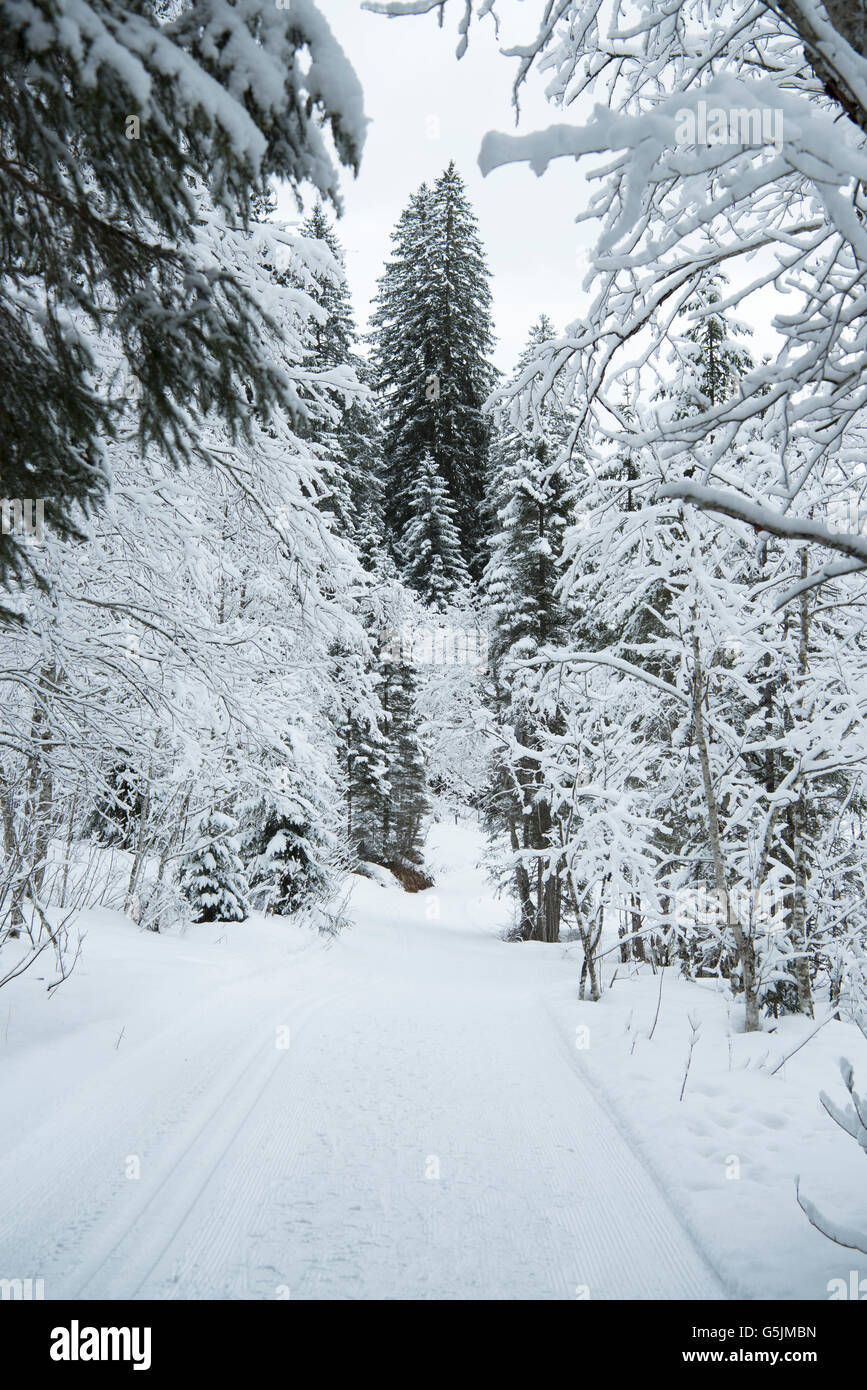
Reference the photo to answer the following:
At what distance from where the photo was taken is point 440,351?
32344 millimetres

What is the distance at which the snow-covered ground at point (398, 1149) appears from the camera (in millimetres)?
2832

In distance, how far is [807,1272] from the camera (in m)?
2.77

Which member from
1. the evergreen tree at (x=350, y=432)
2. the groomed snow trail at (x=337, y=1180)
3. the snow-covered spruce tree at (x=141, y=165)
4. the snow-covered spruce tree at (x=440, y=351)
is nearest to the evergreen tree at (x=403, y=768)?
the evergreen tree at (x=350, y=432)

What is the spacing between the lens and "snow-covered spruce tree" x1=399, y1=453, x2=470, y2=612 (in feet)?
89.4

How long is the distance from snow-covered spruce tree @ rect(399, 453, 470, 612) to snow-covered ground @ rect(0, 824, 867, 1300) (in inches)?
827

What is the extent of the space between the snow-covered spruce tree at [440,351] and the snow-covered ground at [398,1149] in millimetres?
26464

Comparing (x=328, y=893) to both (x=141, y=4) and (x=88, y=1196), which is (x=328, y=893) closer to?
(x=88, y=1196)

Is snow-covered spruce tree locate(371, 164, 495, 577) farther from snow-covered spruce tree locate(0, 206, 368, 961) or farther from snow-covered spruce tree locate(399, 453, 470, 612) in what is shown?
snow-covered spruce tree locate(0, 206, 368, 961)

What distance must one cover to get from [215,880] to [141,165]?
1111cm

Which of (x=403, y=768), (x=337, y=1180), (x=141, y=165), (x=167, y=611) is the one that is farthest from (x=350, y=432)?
(x=337, y=1180)

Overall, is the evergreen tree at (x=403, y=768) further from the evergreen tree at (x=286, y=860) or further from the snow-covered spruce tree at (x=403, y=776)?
the evergreen tree at (x=286, y=860)

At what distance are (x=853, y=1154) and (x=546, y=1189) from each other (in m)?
1.62

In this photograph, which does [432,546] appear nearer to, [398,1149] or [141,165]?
[398,1149]
